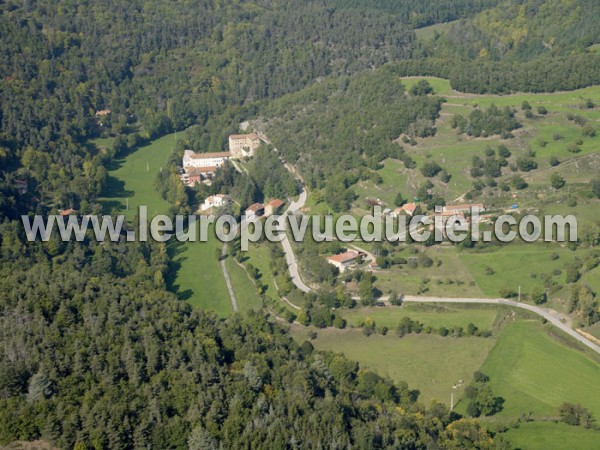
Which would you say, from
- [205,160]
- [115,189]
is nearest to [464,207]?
[205,160]

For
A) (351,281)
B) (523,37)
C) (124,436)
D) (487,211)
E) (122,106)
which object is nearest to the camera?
(124,436)

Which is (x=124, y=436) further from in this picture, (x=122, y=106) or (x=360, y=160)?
(x=122, y=106)

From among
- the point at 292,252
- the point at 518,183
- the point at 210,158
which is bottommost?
the point at 292,252

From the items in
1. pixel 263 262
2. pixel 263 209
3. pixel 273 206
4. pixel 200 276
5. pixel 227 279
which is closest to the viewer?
pixel 227 279

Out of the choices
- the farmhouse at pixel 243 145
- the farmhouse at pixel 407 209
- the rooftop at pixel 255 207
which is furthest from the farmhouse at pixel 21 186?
the farmhouse at pixel 407 209

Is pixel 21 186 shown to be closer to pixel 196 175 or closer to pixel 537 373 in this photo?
pixel 196 175

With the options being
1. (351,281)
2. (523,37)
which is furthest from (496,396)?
(523,37)

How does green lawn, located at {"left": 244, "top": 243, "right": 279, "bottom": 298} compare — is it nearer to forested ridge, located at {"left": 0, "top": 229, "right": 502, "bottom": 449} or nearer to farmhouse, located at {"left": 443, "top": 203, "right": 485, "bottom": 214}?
forested ridge, located at {"left": 0, "top": 229, "right": 502, "bottom": 449}
